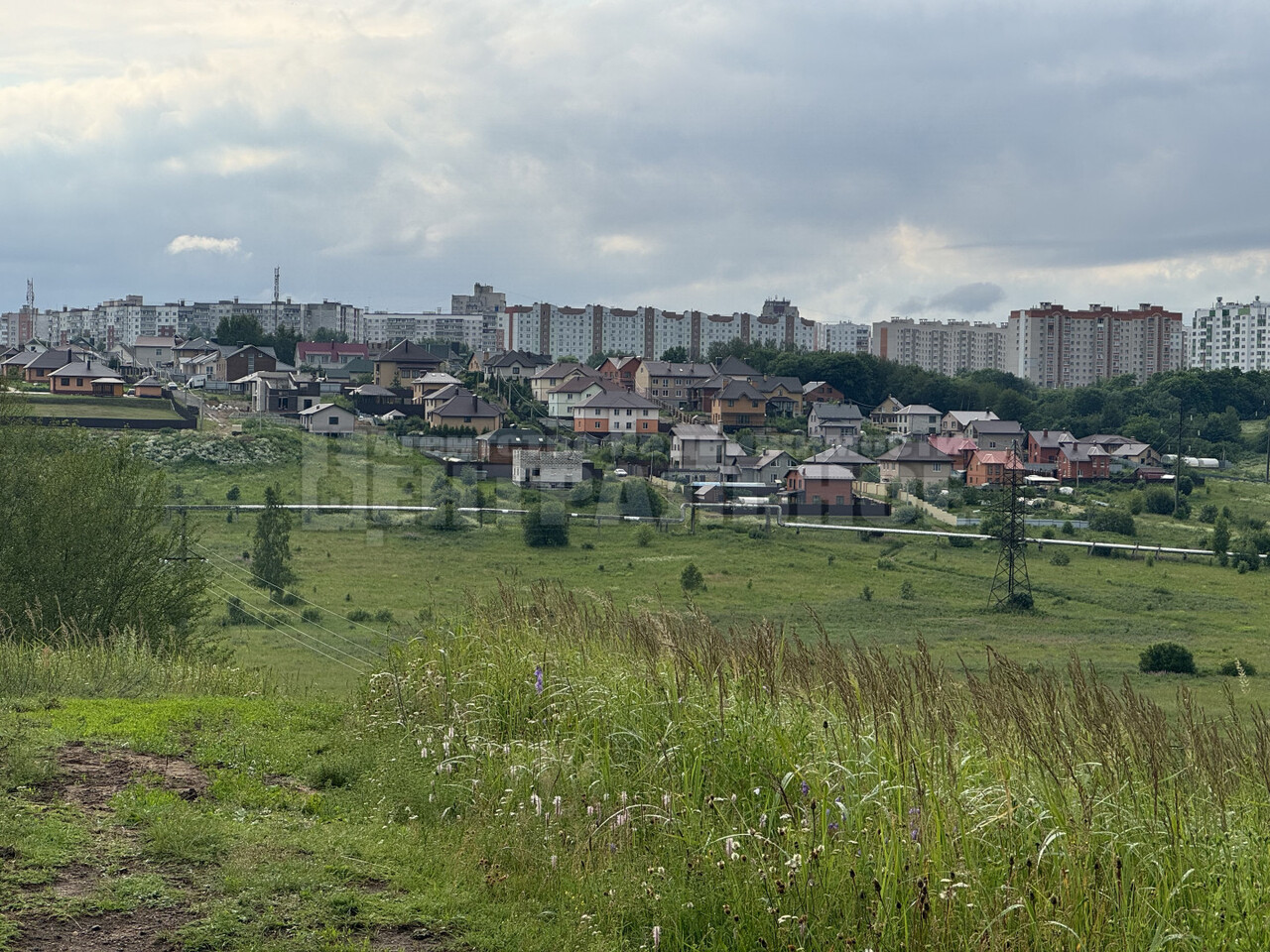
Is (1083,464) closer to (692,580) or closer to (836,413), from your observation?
(836,413)

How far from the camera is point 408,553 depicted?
108 ft

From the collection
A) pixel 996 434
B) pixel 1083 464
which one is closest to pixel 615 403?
pixel 996 434

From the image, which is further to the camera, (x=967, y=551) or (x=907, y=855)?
(x=967, y=551)

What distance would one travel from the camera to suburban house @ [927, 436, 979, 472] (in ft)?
189

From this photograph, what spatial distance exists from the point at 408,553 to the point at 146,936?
30.0 m

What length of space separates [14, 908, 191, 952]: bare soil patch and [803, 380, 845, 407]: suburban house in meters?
73.5

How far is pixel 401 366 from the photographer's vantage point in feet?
244

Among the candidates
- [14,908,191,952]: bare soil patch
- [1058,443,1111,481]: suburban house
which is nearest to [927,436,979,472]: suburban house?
[1058,443,1111,481]: suburban house

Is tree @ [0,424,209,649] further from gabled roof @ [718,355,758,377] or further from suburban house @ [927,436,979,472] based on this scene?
gabled roof @ [718,355,758,377]

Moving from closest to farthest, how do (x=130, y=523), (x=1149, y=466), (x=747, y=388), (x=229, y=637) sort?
(x=130, y=523) → (x=229, y=637) → (x=1149, y=466) → (x=747, y=388)

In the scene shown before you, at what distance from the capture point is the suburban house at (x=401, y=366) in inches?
2913

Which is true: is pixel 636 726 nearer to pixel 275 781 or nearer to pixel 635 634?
pixel 635 634

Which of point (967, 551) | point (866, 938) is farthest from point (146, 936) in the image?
point (967, 551)

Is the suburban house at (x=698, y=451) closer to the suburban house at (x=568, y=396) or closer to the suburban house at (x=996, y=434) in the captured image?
the suburban house at (x=568, y=396)
